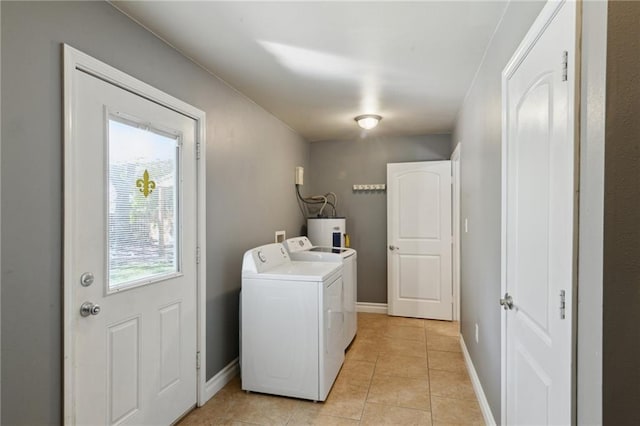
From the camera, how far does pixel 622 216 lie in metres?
0.74

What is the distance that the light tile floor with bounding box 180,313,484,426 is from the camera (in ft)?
7.05

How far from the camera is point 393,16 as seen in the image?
1.74 m

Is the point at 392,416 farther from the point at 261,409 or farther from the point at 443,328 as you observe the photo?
the point at 443,328

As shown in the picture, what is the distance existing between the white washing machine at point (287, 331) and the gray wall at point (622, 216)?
1716mm

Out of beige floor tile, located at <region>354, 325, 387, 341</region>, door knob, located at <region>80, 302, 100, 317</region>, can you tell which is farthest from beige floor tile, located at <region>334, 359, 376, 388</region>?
door knob, located at <region>80, 302, 100, 317</region>

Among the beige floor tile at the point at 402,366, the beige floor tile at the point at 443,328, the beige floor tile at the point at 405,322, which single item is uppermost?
the beige floor tile at the point at 402,366

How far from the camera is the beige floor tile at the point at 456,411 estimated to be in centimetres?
212

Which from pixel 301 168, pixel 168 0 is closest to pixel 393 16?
pixel 168 0

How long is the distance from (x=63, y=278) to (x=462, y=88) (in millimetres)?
2907

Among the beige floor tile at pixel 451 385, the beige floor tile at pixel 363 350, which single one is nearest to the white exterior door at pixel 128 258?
the beige floor tile at pixel 363 350

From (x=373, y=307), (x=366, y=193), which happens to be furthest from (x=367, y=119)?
(x=373, y=307)

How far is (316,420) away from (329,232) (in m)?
2.36

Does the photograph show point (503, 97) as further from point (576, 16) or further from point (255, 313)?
point (255, 313)

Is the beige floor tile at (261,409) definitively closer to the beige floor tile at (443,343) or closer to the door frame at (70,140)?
Result: the door frame at (70,140)
